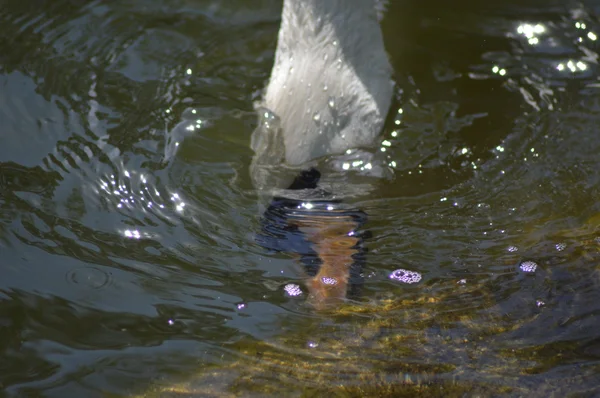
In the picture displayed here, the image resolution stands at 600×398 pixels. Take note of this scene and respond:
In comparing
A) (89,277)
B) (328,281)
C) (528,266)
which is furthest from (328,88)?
(89,277)

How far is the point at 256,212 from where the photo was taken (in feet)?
13.1

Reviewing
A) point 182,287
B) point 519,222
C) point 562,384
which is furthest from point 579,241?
point 182,287

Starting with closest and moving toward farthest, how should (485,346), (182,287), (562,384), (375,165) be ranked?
(562,384)
(485,346)
(182,287)
(375,165)

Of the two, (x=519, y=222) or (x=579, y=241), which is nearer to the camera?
(x=579, y=241)

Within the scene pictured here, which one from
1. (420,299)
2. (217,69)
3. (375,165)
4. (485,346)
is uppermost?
(217,69)

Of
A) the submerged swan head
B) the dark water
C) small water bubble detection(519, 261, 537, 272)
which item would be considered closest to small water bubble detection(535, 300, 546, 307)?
the dark water

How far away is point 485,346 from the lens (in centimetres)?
294

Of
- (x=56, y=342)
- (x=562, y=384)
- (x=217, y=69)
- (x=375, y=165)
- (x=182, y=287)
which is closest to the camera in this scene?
(x=562, y=384)

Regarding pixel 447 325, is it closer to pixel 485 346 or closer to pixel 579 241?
pixel 485 346

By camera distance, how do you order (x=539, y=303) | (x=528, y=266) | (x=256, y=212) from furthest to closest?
1. (x=256, y=212)
2. (x=528, y=266)
3. (x=539, y=303)

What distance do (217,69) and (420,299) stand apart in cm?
251

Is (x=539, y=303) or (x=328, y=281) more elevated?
(x=328, y=281)

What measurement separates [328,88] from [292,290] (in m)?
1.14

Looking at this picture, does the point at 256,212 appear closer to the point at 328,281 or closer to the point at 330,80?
the point at 328,281
